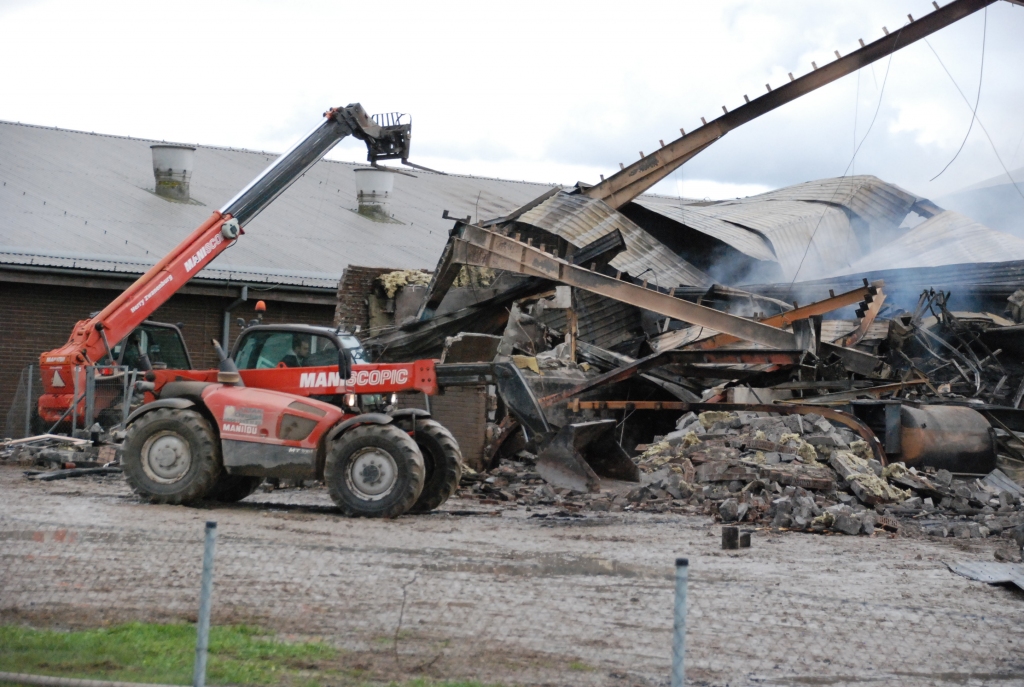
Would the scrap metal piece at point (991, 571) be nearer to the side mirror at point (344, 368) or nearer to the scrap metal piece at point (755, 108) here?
the side mirror at point (344, 368)

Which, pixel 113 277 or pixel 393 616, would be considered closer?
pixel 393 616

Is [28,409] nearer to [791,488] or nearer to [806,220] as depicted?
[791,488]

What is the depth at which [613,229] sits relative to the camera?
2219 centimetres

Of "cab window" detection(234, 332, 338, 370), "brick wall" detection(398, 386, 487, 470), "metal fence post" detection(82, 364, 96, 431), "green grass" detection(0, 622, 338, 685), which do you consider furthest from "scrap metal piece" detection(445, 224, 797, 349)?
"green grass" detection(0, 622, 338, 685)

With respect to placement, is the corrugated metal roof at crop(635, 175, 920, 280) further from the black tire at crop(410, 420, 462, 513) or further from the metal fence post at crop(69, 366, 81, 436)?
the metal fence post at crop(69, 366, 81, 436)

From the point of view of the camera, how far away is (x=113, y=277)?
23.7 meters

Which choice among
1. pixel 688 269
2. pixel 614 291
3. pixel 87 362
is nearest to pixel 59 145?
pixel 87 362

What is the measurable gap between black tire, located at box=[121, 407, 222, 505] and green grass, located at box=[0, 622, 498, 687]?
6.06 m

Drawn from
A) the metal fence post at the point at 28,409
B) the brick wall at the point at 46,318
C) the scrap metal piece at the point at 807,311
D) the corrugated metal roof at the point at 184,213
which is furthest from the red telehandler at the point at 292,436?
the corrugated metal roof at the point at 184,213

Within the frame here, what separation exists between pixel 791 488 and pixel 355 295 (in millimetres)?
11403

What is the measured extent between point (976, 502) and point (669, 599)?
710 centimetres

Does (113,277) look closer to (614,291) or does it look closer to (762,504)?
(614,291)

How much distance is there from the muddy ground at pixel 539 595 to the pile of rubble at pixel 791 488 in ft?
2.21

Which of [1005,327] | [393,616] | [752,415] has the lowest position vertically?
[393,616]
